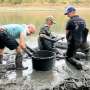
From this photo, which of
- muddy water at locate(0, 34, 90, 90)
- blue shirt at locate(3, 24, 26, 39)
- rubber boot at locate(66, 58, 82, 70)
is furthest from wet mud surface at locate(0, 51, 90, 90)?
blue shirt at locate(3, 24, 26, 39)

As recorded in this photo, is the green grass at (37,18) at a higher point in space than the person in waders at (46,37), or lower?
lower

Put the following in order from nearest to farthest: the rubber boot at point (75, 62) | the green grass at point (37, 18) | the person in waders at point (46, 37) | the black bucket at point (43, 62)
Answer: the black bucket at point (43, 62), the rubber boot at point (75, 62), the person in waders at point (46, 37), the green grass at point (37, 18)

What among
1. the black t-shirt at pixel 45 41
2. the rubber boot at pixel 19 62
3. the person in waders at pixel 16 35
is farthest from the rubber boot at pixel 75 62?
the person in waders at pixel 16 35

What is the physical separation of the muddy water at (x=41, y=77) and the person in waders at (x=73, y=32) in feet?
1.08

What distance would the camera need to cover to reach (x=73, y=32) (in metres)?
9.82

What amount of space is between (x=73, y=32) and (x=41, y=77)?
1.79 meters

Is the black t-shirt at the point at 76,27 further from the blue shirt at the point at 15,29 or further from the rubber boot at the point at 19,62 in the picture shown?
the rubber boot at the point at 19,62

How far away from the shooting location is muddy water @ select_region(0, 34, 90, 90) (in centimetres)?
820

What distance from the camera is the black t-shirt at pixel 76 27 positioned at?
31.9 ft

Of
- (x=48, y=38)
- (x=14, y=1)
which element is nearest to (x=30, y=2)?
(x=14, y=1)

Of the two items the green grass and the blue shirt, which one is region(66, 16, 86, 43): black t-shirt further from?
the green grass

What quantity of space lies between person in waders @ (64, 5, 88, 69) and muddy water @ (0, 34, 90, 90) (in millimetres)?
329

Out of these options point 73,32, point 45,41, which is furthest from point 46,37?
point 73,32

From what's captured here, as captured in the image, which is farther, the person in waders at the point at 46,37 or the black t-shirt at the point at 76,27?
the person in waders at the point at 46,37
